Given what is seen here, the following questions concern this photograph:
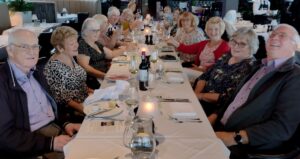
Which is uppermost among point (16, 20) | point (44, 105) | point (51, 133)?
point (16, 20)

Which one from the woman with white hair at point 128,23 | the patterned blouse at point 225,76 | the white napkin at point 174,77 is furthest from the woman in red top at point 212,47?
the woman with white hair at point 128,23

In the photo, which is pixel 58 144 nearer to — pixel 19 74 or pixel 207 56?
pixel 19 74

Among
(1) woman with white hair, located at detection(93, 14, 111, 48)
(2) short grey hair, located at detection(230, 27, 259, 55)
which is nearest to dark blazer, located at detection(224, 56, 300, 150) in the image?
(2) short grey hair, located at detection(230, 27, 259, 55)

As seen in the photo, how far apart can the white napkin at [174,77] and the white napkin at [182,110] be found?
0.57 m

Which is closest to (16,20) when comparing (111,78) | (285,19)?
(111,78)

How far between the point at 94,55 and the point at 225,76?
1457 mm

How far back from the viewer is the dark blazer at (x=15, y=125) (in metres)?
1.74

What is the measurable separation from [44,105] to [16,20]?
4.69m

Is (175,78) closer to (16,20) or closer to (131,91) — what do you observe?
(131,91)

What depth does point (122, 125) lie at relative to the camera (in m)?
1.71

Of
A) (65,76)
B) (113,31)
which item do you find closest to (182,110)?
(65,76)

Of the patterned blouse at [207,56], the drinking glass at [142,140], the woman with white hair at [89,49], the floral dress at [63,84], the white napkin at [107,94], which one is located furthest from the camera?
the patterned blouse at [207,56]

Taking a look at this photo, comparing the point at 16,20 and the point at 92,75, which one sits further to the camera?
the point at 16,20

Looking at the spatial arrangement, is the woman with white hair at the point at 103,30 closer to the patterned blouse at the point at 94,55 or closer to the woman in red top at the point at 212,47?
the patterned blouse at the point at 94,55
